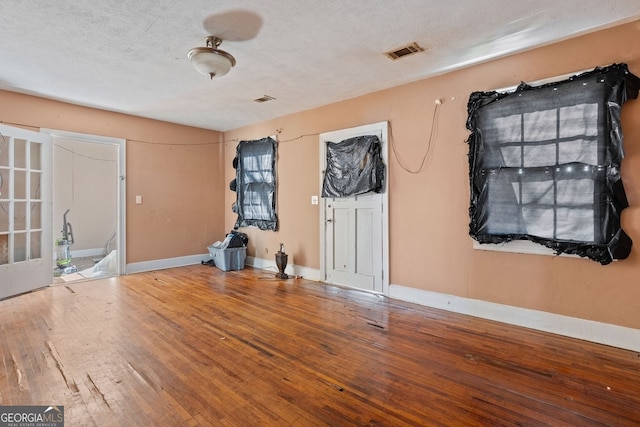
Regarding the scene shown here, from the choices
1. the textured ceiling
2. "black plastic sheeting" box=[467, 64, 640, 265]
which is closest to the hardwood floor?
"black plastic sheeting" box=[467, 64, 640, 265]

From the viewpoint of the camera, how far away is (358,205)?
4363mm

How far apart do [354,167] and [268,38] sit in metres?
2.01

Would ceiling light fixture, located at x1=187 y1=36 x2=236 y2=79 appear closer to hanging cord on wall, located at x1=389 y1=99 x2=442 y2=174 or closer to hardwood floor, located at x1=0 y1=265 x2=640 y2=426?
hanging cord on wall, located at x1=389 y1=99 x2=442 y2=174

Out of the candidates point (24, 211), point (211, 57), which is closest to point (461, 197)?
point (211, 57)

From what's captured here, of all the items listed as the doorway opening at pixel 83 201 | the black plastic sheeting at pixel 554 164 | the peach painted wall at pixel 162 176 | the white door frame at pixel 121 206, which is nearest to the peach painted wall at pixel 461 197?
the black plastic sheeting at pixel 554 164

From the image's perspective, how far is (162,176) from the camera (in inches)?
227

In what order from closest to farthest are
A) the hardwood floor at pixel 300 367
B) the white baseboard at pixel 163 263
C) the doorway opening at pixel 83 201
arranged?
1. the hardwood floor at pixel 300 367
2. the white baseboard at pixel 163 263
3. the doorway opening at pixel 83 201

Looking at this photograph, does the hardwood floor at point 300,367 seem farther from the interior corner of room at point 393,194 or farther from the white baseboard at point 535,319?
the interior corner of room at point 393,194

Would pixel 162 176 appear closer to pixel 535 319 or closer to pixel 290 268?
pixel 290 268

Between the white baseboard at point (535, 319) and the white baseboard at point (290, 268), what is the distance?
60.6 inches

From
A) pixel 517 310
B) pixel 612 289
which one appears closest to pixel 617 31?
pixel 612 289

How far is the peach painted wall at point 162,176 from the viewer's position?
486cm

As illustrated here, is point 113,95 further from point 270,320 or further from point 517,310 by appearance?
point 517,310

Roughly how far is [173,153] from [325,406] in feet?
17.7
